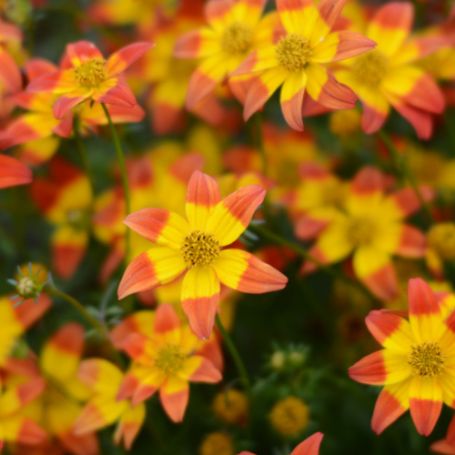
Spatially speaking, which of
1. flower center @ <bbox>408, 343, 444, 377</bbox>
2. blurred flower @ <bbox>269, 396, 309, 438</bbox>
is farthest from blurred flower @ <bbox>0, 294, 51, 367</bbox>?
flower center @ <bbox>408, 343, 444, 377</bbox>

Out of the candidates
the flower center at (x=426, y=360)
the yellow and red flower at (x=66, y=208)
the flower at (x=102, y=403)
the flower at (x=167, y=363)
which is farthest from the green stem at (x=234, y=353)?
the yellow and red flower at (x=66, y=208)

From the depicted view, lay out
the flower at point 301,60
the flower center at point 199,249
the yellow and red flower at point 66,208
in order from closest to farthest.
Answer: the flower center at point 199,249 < the flower at point 301,60 < the yellow and red flower at point 66,208

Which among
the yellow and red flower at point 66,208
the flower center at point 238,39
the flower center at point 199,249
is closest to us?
the flower center at point 199,249

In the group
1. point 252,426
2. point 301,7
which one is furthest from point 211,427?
point 301,7

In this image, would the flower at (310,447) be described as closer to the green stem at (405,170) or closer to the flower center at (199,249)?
the flower center at (199,249)

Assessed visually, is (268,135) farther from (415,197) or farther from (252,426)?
(252,426)
